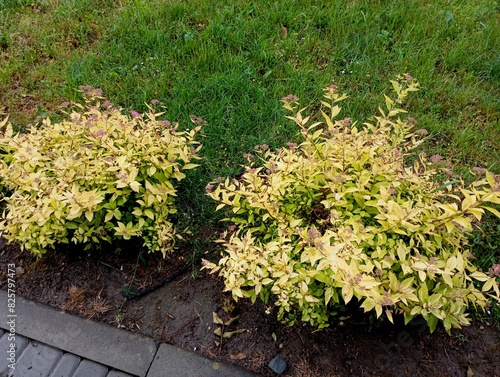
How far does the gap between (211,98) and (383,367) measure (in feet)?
7.61

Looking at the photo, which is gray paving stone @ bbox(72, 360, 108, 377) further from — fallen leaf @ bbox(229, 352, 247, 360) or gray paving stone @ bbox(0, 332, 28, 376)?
fallen leaf @ bbox(229, 352, 247, 360)

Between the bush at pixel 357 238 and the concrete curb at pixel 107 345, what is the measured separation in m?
0.53

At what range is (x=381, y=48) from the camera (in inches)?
149

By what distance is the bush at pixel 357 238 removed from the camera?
73.0 inches

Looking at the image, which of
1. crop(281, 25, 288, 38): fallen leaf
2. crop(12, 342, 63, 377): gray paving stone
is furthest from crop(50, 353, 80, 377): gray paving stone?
crop(281, 25, 288, 38): fallen leaf

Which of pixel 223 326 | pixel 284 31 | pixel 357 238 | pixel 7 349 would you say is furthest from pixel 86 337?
pixel 284 31

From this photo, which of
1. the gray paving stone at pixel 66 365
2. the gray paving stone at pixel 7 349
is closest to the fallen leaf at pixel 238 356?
the gray paving stone at pixel 66 365

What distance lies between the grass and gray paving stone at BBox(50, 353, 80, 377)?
3.77 feet

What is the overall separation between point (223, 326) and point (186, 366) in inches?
11.5

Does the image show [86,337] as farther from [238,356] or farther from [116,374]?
[238,356]

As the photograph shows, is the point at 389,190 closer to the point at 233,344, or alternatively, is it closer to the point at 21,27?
the point at 233,344

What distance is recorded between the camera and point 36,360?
7.73ft

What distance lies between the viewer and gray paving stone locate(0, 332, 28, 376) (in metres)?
2.33

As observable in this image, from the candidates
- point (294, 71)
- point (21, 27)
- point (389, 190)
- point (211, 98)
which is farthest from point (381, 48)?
point (21, 27)
